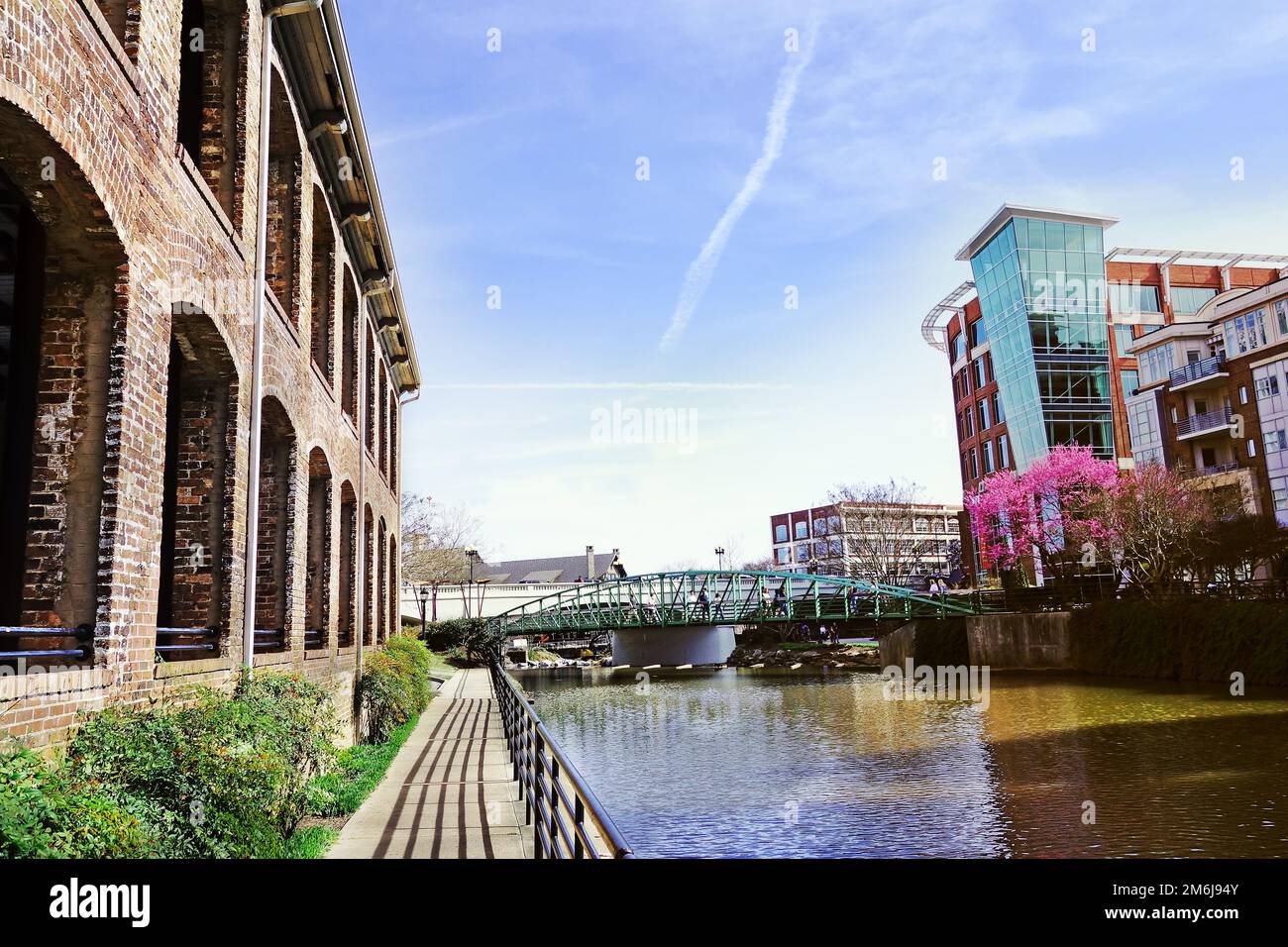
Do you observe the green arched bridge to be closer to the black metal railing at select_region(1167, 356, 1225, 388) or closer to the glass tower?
the glass tower

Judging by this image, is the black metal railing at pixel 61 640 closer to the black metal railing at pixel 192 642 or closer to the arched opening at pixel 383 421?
the black metal railing at pixel 192 642

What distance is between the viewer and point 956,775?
531 inches

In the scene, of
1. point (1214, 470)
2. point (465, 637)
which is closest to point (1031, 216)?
point (1214, 470)

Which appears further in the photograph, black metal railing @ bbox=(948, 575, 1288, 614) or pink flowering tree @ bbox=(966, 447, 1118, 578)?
pink flowering tree @ bbox=(966, 447, 1118, 578)

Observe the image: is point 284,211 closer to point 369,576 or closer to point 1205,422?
point 369,576

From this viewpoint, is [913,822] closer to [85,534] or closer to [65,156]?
[85,534]

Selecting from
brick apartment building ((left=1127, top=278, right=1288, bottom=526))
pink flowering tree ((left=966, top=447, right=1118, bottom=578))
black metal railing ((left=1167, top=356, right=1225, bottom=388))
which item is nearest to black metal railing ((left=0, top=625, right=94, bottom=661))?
pink flowering tree ((left=966, top=447, right=1118, bottom=578))

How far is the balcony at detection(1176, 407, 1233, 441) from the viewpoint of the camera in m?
40.6

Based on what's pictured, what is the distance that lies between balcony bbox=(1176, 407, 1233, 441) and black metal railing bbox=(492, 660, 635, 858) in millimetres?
39828

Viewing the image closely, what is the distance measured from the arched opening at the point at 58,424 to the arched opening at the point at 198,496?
2.37 meters

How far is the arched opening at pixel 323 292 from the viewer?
42.3 feet

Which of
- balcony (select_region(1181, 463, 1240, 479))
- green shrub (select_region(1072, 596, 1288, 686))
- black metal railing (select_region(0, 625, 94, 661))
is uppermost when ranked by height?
balcony (select_region(1181, 463, 1240, 479))
